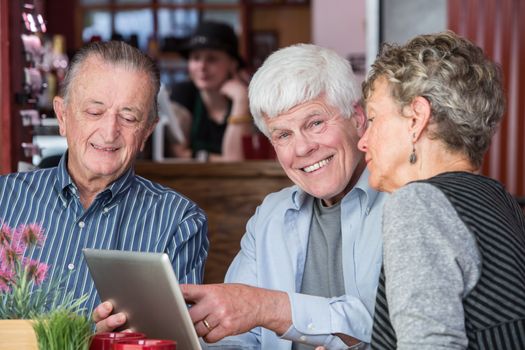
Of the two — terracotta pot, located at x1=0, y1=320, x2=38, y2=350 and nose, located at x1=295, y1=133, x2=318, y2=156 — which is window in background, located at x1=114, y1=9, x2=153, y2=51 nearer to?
nose, located at x1=295, y1=133, x2=318, y2=156

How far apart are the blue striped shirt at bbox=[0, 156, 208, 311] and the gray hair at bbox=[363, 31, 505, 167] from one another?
76 centimetres

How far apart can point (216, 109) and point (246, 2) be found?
13.2 ft

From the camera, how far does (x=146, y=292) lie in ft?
5.32

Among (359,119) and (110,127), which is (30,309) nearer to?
(110,127)

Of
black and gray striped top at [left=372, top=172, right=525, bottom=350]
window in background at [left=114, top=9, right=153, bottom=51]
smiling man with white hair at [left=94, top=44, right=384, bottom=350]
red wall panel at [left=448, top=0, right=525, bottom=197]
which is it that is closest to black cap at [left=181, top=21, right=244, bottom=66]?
red wall panel at [left=448, top=0, right=525, bottom=197]

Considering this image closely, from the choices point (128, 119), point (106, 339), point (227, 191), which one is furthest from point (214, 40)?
point (106, 339)

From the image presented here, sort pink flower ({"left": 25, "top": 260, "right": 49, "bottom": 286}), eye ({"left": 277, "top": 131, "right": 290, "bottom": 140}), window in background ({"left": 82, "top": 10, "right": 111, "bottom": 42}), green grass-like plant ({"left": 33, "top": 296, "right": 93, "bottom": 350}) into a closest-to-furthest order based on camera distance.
→ green grass-like plant ({"left": 33, "top": 296, "right": 93, "bottom": 350}) → pink flower ({"left": 25, "top": 260, "right": 49, "bottom": 286}) → eye ({"left": 277, "top": 131, "right": 290, "bottom": 140}) → window in background ({"left": 82, "top": 10, "right": 111, "bottom": 42})

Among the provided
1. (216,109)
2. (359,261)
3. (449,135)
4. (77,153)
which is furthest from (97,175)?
(216,109)

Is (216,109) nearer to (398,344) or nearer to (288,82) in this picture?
(288,82)

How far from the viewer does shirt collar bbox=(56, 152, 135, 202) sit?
2.42 meters

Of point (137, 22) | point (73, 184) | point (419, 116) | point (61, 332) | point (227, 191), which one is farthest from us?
point (137, 22)

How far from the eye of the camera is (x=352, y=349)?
2127 millimetres

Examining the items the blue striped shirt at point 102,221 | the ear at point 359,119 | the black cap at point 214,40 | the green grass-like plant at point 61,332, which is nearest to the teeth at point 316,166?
the ear at point 359,119

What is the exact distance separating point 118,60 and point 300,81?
471 mm
